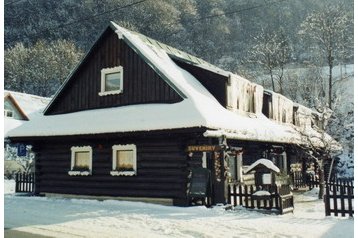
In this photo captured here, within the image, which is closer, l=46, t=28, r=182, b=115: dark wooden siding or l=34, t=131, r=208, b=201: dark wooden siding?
l=34, t=131, r=208, b=201: dark wooden siding

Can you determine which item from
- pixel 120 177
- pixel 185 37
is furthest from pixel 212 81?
pixel 185 37

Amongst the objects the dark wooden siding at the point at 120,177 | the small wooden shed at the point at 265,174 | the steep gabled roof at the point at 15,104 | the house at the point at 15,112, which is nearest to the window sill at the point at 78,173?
the dark wooden siding at the point at 120,177

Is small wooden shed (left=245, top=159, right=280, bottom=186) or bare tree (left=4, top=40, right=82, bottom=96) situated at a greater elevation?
bare tree (left=4, top=40, right=82, bottom=96)

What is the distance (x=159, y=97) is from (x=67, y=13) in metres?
59.1

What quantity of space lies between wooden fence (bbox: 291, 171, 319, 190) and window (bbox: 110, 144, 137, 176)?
36.3ft

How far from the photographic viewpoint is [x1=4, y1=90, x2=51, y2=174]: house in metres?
36.8

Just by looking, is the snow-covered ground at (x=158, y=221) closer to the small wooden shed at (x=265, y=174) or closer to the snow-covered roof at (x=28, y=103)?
the small wooden shed at (x=265, y=174)

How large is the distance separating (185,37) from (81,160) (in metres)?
54.7

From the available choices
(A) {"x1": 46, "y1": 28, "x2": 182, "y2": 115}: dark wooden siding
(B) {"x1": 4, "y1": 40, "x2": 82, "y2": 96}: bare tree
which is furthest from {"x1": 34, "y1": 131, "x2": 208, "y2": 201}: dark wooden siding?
(B) {"x1": 4, "y1": 40, "x2": 82, "y2": 96}: bare tree

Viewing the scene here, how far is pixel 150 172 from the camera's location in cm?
1583

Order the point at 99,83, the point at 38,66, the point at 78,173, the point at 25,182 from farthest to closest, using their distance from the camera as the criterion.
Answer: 1. the point at 38,66
2. the point at 25,182
3. the point at 99,83
4. the point at 78,173

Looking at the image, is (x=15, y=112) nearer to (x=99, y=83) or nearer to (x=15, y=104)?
(x=15, y=104)

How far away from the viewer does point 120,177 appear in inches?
653

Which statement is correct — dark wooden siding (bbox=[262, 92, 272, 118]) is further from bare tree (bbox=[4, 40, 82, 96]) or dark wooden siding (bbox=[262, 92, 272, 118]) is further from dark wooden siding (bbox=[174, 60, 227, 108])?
bare tree (bbox=[4, 40, 82, 96])
